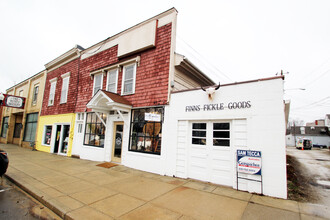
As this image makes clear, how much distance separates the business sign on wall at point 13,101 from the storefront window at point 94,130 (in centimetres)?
1105

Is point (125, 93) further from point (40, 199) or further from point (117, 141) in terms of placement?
point (40, 199)

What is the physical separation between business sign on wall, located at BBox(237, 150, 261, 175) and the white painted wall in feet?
0.59

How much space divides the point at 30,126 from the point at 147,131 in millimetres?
15829

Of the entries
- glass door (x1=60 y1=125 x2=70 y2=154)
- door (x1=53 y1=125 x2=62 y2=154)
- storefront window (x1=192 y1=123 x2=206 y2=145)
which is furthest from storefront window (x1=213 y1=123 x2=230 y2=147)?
door (x1=53 y1=125 x2=62 y2=154)

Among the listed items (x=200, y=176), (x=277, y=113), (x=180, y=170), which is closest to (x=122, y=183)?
(x=180, y=170)

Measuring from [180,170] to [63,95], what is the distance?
11791 millimetres

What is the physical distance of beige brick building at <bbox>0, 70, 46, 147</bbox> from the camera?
16.4 m

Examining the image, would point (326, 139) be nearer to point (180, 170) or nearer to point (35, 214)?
Answer: point (180, 170)

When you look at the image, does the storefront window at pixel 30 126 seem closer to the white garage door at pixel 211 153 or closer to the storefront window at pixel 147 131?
the storefront window at pixel 147 131

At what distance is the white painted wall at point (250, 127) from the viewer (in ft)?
16.1

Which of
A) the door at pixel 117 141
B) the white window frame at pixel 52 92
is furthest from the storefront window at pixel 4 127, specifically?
the door at pixel 117 141

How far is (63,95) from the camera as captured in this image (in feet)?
44.2

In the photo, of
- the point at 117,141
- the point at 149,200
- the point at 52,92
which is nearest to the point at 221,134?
the point at 149,200

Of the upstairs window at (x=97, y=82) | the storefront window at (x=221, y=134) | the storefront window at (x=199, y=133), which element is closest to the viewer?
the storefront window at (x=221, y=134)
